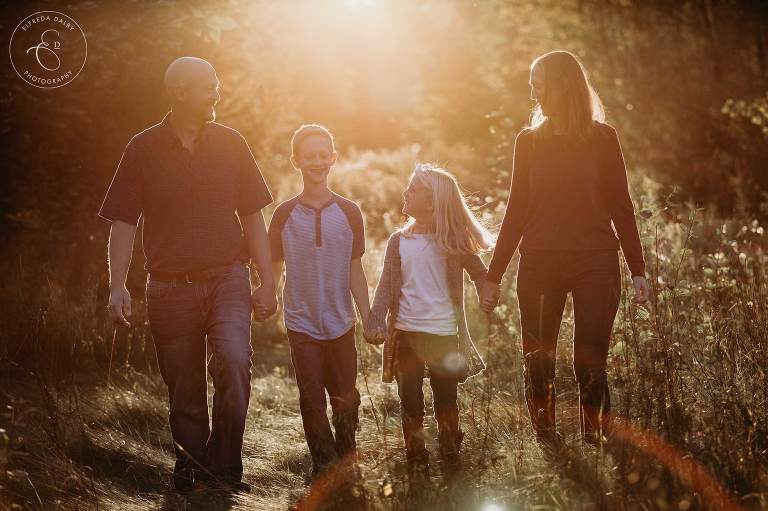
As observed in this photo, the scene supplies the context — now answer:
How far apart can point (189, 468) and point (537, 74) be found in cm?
271

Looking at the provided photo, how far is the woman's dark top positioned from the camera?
4078 mm

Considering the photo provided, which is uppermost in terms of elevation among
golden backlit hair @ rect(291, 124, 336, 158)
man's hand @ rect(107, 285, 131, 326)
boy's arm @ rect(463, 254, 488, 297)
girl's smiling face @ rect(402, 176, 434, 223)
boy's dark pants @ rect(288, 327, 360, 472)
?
golden backlit hair @ rect(291, 124, 336, 158)

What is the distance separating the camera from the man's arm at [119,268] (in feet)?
13.5

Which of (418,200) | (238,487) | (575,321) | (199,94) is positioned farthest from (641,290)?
(199,94)

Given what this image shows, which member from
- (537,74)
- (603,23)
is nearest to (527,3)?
(603,23)

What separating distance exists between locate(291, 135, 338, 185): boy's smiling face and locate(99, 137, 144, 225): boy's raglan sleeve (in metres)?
0.95

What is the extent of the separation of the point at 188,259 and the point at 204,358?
554 mm

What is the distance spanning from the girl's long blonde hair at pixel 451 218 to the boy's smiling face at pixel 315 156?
555 millimetres

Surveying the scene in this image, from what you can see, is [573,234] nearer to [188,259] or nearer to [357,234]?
[357,234]

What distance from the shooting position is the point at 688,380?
4539 millimetres

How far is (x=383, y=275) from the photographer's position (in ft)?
15.0

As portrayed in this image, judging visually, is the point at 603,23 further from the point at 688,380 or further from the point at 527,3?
the point at 688,380

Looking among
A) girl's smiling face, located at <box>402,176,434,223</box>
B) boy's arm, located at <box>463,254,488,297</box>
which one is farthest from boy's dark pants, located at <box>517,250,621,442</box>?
girl's smiling face, located at <box>402,176,434,223</box>

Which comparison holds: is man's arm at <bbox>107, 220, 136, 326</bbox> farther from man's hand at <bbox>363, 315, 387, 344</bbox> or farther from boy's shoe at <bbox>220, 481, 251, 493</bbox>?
man's hand at <bbox>363, 315, 387, 344</bbox>
